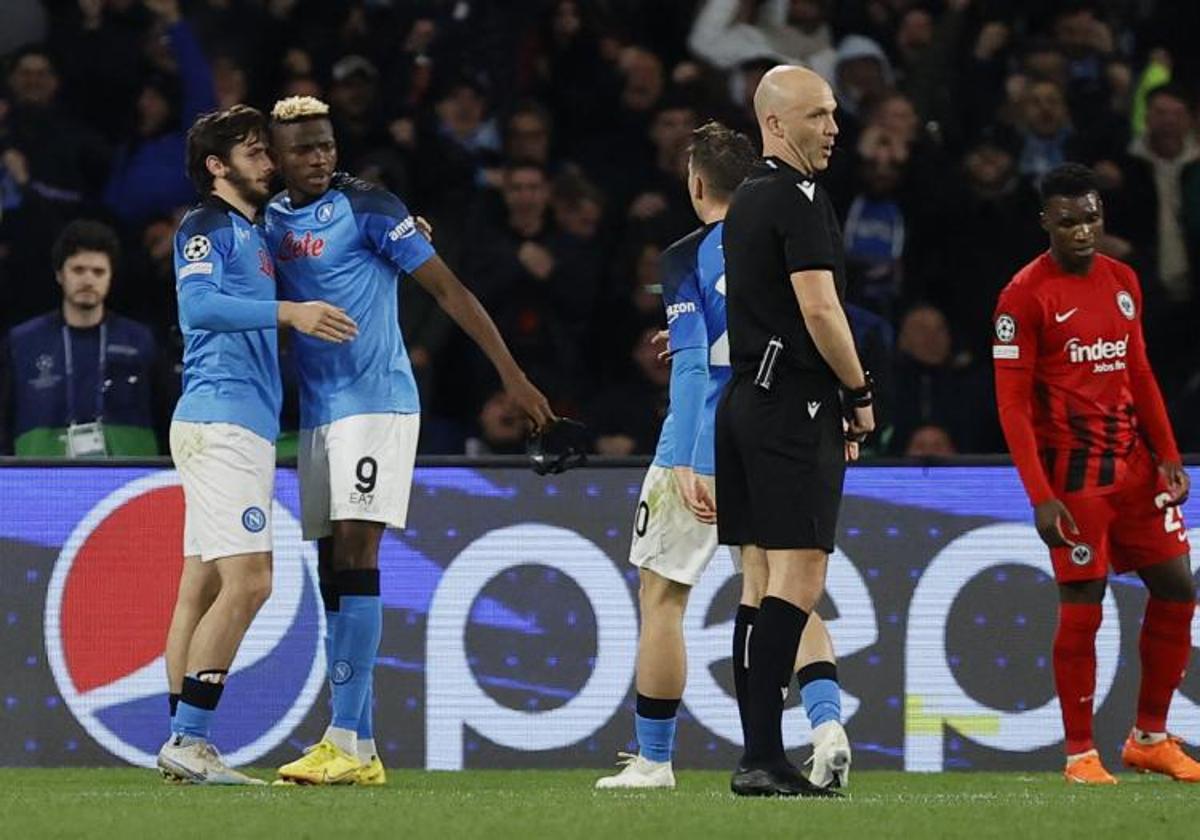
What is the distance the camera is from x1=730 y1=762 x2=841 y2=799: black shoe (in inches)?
289

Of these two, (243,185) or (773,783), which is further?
(243,185)

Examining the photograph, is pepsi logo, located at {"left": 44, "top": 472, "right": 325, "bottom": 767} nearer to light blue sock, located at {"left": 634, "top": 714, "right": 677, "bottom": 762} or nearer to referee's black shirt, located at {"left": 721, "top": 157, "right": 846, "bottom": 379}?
light blue sock, located at {"left": 634, "top": 714, "right": 677, "bottom": 762}

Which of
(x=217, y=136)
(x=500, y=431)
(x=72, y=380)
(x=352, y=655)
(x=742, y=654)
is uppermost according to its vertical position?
(x=217, y=136)

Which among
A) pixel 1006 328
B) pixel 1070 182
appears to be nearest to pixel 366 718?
pixel 1006 328

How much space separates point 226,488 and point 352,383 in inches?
20.7

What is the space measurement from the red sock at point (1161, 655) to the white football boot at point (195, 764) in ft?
9.85

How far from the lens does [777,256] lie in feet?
24.1

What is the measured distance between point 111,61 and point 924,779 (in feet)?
22.1

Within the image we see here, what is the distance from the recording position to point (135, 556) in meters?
9.98

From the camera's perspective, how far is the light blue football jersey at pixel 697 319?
26.9 feet

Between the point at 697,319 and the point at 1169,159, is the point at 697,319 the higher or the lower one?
the lower one

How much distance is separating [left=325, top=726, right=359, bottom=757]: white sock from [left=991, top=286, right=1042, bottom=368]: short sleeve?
2.47 meters

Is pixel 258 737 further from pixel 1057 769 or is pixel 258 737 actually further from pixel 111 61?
pixel 111 61

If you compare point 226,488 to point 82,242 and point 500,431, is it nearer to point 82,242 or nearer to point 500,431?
point 82,242
